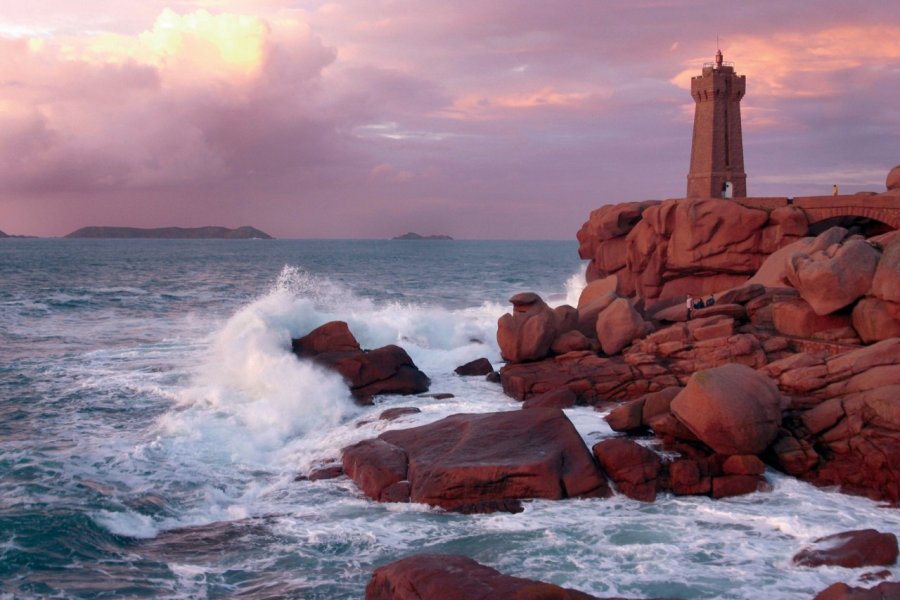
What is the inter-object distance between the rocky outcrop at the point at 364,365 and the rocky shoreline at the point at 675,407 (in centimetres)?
4

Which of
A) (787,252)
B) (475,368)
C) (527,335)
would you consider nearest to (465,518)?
(527,335)

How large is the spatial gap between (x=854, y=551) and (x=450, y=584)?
5523mm

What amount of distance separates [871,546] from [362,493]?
7327mm

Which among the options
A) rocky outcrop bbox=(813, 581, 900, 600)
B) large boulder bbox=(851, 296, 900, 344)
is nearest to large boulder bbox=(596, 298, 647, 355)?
large boulder bbox=(851, 296, 900, 344)

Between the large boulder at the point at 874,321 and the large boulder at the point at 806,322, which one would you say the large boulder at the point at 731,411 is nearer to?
the large boulder at the point at 874,321

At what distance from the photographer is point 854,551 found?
10094 millimetres

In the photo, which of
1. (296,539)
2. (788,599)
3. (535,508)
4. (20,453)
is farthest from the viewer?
(20,453)

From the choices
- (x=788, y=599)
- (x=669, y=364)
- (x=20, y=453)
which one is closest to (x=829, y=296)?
(x=669, y=364)

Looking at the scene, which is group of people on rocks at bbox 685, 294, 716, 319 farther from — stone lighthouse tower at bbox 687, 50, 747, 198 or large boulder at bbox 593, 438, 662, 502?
stone lighthouse tower at bbox 687, 50, 747, 198

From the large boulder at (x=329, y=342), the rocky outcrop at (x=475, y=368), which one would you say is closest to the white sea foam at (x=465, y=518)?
the large boulder at (x=329, y=342)

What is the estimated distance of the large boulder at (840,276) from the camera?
1683 cm

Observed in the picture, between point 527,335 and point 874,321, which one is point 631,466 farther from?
point 527,335

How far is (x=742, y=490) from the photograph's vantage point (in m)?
12.7

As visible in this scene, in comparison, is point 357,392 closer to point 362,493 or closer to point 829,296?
point 362,493
